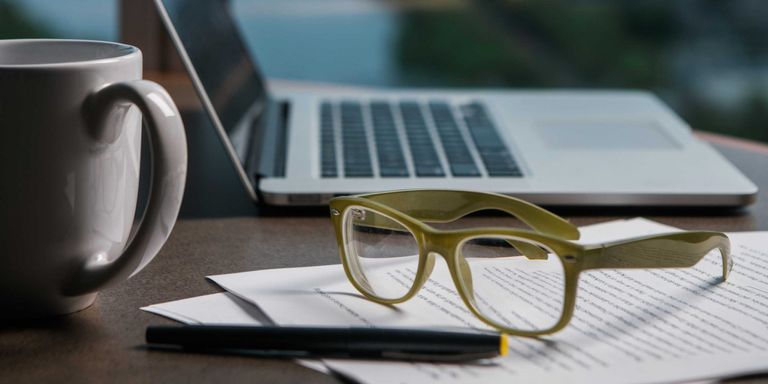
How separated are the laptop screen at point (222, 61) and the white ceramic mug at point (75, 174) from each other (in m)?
0.21

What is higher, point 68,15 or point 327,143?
point 327,143

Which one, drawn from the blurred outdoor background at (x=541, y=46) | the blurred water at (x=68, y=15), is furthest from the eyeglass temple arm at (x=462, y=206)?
the blurred outdoor background at (x=541, y=46)

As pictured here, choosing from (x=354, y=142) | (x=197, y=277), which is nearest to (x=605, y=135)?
(x=354, y=142)

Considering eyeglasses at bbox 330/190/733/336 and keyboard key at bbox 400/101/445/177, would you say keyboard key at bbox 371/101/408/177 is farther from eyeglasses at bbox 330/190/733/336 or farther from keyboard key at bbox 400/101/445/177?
eyeglasses at bbox 330/190/733/336

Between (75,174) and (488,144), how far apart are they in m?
0.44

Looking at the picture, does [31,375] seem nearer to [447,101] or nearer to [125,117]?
[125,117]

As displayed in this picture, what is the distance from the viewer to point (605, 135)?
861 millimetres

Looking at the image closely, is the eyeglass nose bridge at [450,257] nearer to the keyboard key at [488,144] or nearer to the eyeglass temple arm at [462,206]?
the eyeglass temple arm at [462,206]

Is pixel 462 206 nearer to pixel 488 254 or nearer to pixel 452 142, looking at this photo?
pixel 488 254

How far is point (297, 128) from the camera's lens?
0.83 m

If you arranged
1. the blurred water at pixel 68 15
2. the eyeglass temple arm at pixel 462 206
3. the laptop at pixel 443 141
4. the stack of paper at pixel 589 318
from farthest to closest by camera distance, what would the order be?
the blurred water at pixel 68 15 → the laptop at pixel 443 141 → the eyeglass temple arm at pixel 462 206 → the stack of paper at pixel 589 318

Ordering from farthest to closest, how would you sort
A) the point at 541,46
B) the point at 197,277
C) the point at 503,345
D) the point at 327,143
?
the point at 541,46 → the point at 327,143 → the point at 197,277 → the point at 503,345

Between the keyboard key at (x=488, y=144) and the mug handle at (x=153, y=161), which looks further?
the keyboard key at (x=488, y=144)

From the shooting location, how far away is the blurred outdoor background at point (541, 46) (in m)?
5.07
